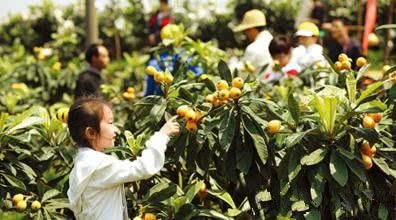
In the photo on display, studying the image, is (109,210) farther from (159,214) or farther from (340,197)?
(340,197)

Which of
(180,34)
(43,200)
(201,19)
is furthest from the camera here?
(201,19)

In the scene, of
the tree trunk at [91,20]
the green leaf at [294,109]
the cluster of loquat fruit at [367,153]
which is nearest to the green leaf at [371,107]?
the cluster of loquat fruit at [367,153]

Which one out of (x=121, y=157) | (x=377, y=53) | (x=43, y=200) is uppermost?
(x=121, y=157)

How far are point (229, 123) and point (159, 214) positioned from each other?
460 millimetres

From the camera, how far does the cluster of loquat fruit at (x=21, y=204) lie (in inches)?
124

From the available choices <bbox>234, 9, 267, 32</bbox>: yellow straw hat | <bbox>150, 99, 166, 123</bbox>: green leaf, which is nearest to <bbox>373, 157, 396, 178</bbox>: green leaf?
<bbox>150, 99, 166, 123</bbox>: green leaf

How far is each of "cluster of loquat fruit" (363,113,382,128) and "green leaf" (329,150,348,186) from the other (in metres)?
0.16

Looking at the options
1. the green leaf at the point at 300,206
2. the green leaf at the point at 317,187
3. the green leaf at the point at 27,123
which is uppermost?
the green leaf at the point at 27,123

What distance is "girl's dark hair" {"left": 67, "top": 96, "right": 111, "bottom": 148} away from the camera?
2.70 m

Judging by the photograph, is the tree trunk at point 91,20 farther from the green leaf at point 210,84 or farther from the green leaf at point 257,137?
the green leaf at point 257,137

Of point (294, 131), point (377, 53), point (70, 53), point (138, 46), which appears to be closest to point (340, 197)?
point (294, 131)

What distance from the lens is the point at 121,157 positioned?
3.00 meters

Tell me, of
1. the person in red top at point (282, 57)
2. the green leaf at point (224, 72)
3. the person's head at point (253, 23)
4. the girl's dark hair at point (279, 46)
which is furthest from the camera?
the person's head at point (253, 23)

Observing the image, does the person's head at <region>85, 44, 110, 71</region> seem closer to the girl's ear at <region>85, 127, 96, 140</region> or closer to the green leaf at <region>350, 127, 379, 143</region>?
the girl's ear at <region>85, 127, 96, 140</region>
